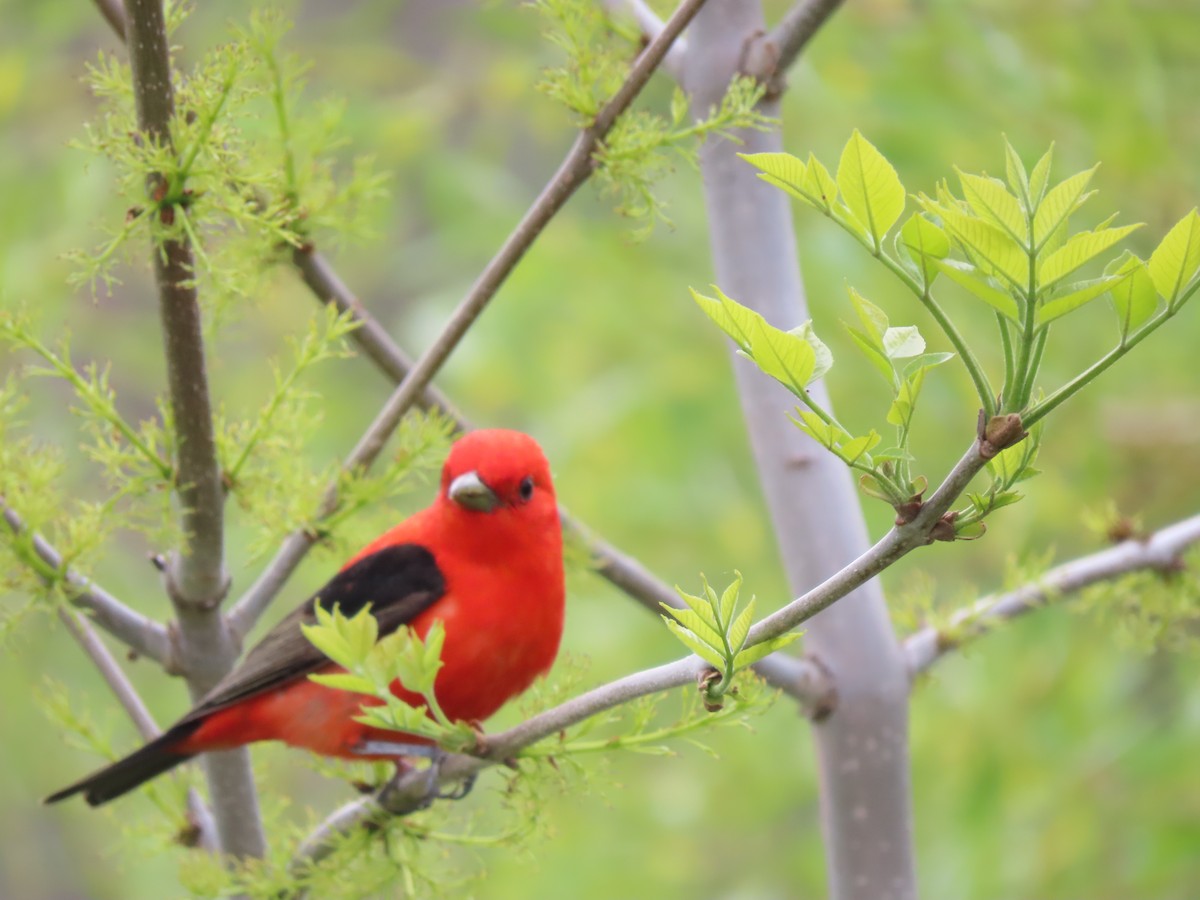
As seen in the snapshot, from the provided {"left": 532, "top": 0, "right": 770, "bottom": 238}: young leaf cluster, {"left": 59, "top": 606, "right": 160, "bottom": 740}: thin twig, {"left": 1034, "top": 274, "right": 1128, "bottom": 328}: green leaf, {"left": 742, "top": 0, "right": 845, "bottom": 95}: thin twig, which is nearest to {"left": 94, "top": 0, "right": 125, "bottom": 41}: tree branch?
{"left": 532, "top": 0, "right": 770, "bottom": 238}: young leaf cluster

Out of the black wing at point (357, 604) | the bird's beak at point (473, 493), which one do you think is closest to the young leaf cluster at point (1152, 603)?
the bird's beak at point (473, 493)

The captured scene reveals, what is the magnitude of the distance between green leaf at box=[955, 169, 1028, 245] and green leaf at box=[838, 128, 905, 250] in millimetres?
74

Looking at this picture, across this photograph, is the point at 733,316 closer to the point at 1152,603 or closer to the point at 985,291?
the point at 985,291

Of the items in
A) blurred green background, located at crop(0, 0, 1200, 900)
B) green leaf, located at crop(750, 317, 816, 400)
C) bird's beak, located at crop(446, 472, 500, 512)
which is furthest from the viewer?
blurred green background, located at crop(0, 0, 1200, 900)

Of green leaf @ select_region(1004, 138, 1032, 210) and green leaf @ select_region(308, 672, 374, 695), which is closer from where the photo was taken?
green leaf @ select_region(1004, 138, 1032, 210)

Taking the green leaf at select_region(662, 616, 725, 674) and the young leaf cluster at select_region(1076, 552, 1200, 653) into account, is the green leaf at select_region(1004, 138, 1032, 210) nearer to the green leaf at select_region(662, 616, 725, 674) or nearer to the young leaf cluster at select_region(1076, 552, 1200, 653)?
the green leaf at select_region(662, 616, 725, 674)

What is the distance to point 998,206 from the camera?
109 cm

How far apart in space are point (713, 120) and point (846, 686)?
38.8 inches

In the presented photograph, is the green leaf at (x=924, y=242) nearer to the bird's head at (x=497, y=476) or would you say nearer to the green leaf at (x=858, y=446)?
the green leaf at (x=858, y=446)

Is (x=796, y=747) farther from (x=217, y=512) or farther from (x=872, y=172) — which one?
Answer: (x=872, y=172)

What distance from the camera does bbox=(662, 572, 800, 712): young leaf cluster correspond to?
4.19 feet

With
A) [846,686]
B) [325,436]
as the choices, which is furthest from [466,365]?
[846,686]

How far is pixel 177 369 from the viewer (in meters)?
1.85

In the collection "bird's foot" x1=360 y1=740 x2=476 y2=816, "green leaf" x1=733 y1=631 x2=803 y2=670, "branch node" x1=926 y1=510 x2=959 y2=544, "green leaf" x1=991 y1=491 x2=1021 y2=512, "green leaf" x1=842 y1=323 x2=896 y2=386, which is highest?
"green leaf" x1=842 y1=323 x2=896 y2=386
